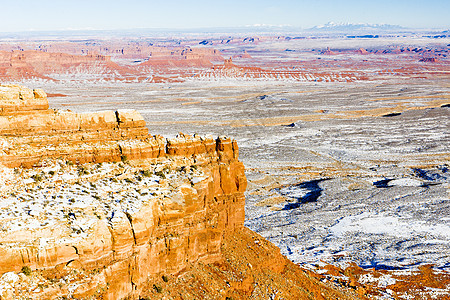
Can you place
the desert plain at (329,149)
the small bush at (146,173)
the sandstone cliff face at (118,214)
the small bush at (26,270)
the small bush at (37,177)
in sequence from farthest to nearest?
1. the desert plain at (329,149)
2. the small bush at (146,173)
3. the small bush at (37,177)
4. the sandstone cliff face at (118,214)
5. the small bush at (26,270)

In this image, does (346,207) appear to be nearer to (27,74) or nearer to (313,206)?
(313,206)

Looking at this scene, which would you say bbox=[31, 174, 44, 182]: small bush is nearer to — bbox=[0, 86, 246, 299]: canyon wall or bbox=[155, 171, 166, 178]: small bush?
bbox=[0, 86, 246, 299]: canyon wall

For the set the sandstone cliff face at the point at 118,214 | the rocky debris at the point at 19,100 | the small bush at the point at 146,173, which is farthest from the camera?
the rocky debris at the point at 19,100

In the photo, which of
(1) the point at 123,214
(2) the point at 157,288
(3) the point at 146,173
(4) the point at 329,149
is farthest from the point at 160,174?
(4) the point at 329,149

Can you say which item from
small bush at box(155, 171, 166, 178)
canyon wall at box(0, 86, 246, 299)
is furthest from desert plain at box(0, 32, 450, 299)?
small bush at box(155, 171, 166, 178)

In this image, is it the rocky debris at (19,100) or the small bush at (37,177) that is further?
the rocky debris at (19,100)

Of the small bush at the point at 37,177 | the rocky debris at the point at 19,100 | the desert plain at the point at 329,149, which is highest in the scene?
the rocky debris at the point at 19,100

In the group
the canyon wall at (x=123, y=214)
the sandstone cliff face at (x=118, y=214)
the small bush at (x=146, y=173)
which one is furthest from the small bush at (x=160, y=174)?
the canyon wall at (x=123, y=214)

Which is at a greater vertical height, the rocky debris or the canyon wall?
the rocky debris

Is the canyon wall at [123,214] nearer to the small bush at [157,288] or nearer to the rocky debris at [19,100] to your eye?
the rocky debris at [19,100]
